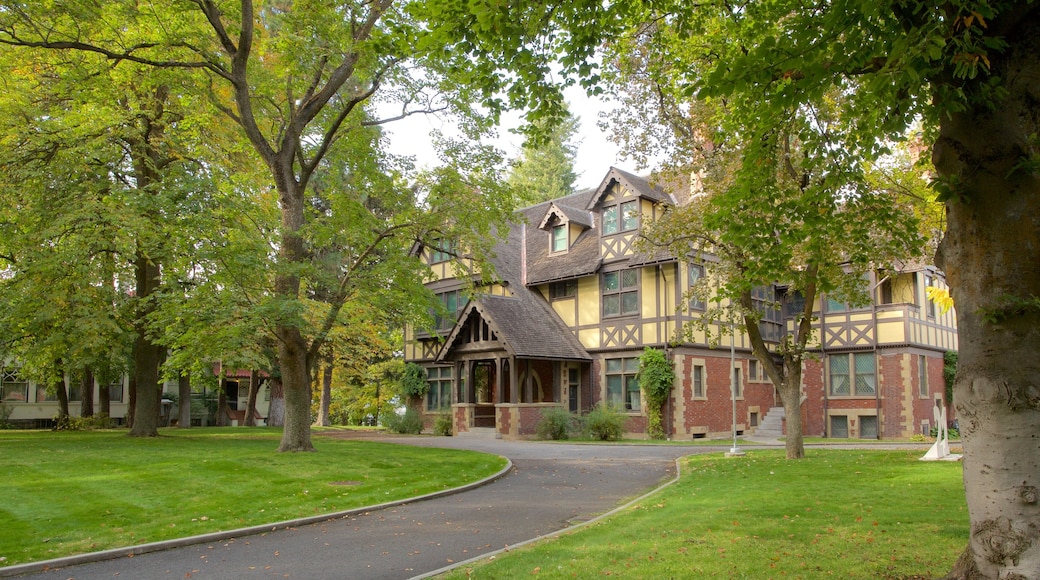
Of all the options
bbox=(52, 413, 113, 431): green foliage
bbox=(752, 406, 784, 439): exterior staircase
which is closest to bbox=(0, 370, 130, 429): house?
bbox=(52, 413, 113, 431): green foliage

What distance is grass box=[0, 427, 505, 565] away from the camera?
391 inches

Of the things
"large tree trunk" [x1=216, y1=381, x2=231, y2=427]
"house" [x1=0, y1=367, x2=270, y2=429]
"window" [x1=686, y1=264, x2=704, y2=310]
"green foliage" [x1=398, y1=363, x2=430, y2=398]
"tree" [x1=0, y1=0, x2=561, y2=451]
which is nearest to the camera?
"tree" [x1=0, y1=0, x2=561, y2=451]

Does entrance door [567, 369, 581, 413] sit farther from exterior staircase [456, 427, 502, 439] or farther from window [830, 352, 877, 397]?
window [830, 352, 877, 397]

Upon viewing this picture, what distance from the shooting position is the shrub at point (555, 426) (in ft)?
93.9

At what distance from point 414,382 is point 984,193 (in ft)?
106

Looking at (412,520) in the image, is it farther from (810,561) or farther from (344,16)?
(344,16)

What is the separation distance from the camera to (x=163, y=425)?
42.5m

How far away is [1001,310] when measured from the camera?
217 inches

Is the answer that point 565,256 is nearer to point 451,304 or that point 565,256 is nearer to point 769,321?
point 451,304

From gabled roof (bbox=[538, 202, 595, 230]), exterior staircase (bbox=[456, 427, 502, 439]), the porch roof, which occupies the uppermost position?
gabled roof (bbox=[538, 202, 595, 230])

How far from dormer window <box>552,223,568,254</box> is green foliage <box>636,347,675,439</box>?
6.65 metres

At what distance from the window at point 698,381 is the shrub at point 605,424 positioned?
12.4 ft

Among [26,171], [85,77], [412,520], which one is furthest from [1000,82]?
[26,171]

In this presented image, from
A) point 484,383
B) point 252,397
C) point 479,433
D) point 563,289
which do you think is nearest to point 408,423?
point 484,383
